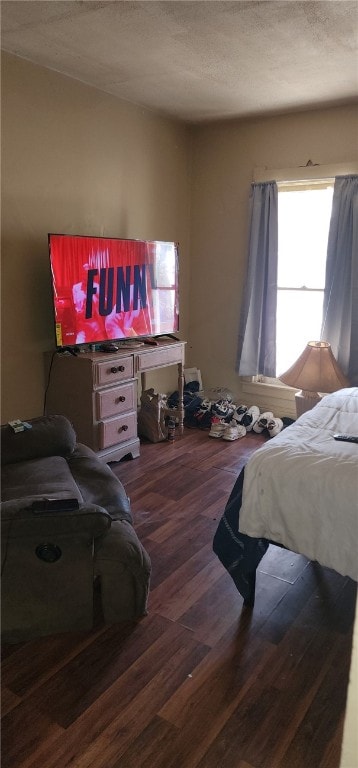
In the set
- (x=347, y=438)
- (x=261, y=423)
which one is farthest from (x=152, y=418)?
(x=347, y=438)

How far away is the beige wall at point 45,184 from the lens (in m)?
3.12

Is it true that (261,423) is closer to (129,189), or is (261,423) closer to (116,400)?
(116,400)

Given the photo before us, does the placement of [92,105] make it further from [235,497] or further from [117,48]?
[235,497]

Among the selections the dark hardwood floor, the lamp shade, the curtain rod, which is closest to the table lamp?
the lamp shade

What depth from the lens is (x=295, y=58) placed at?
2.98 meters

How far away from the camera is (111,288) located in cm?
351

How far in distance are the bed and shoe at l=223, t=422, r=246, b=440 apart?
188 centimetres

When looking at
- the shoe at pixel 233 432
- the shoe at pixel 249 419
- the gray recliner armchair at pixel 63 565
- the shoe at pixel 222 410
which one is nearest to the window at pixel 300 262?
the shoe at pixel 249 419

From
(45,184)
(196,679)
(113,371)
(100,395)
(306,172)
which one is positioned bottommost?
(196,679)

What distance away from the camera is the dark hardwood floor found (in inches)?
58.5

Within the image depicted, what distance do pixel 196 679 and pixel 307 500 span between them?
27.5 inches

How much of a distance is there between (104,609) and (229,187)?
3643 millimetres

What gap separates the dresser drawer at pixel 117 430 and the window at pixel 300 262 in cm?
154

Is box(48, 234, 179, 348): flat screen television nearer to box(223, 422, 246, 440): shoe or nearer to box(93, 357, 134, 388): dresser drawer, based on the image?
box(93, 357, 134, 388): dresser drawer
